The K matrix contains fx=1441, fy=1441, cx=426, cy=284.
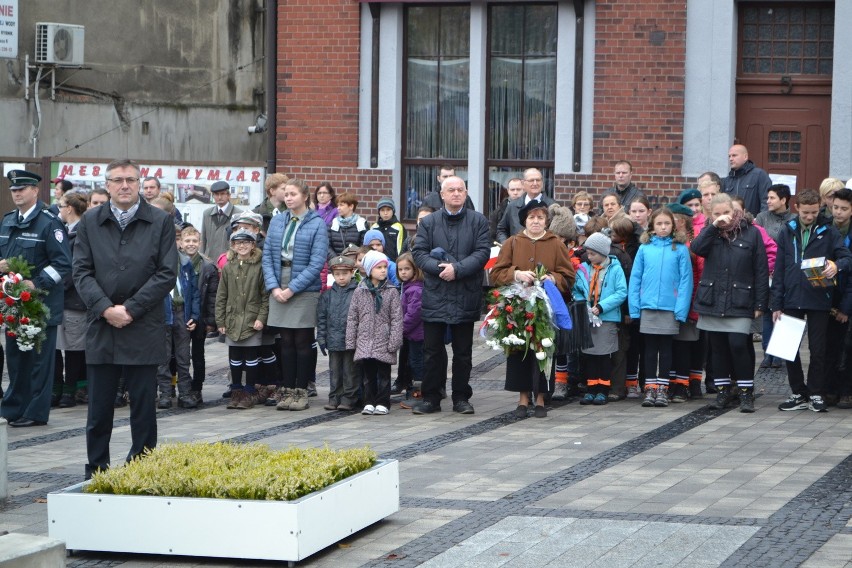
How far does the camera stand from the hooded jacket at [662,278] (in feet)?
41.5

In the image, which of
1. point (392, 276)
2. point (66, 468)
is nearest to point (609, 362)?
point (392, 276)

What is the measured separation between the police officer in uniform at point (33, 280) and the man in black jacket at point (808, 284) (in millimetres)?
6141

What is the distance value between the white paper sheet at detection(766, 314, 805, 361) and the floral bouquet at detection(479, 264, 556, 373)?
6.36ft

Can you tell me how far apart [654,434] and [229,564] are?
4754 millimetres

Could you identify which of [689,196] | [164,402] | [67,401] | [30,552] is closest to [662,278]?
[689,196]

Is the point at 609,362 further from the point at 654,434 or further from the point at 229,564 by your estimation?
the point at 229,564

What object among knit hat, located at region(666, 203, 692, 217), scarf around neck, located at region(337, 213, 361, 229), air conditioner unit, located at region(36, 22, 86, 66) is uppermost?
air conditioner unit, located at region(36, 22, 86, 66)

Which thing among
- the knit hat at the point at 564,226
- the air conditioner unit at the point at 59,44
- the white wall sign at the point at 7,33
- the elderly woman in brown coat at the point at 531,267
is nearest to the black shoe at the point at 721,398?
the elderly woman in brown coat at the point at 531,267

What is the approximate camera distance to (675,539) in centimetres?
750

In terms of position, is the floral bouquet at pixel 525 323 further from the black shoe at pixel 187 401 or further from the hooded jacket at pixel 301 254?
the black shoe at pixel 187 401

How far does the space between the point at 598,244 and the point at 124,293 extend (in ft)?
17.5

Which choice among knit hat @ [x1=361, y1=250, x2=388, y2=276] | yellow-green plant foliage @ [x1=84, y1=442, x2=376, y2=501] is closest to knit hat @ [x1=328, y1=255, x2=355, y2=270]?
knit hat @ [x1=361, y1=250, x2=388, y2=276]

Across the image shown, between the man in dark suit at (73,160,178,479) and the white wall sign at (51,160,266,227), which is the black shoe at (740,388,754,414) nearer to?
the man in dark suit at (73,160,178,479)

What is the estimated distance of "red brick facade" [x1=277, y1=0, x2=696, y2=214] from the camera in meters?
17.7
